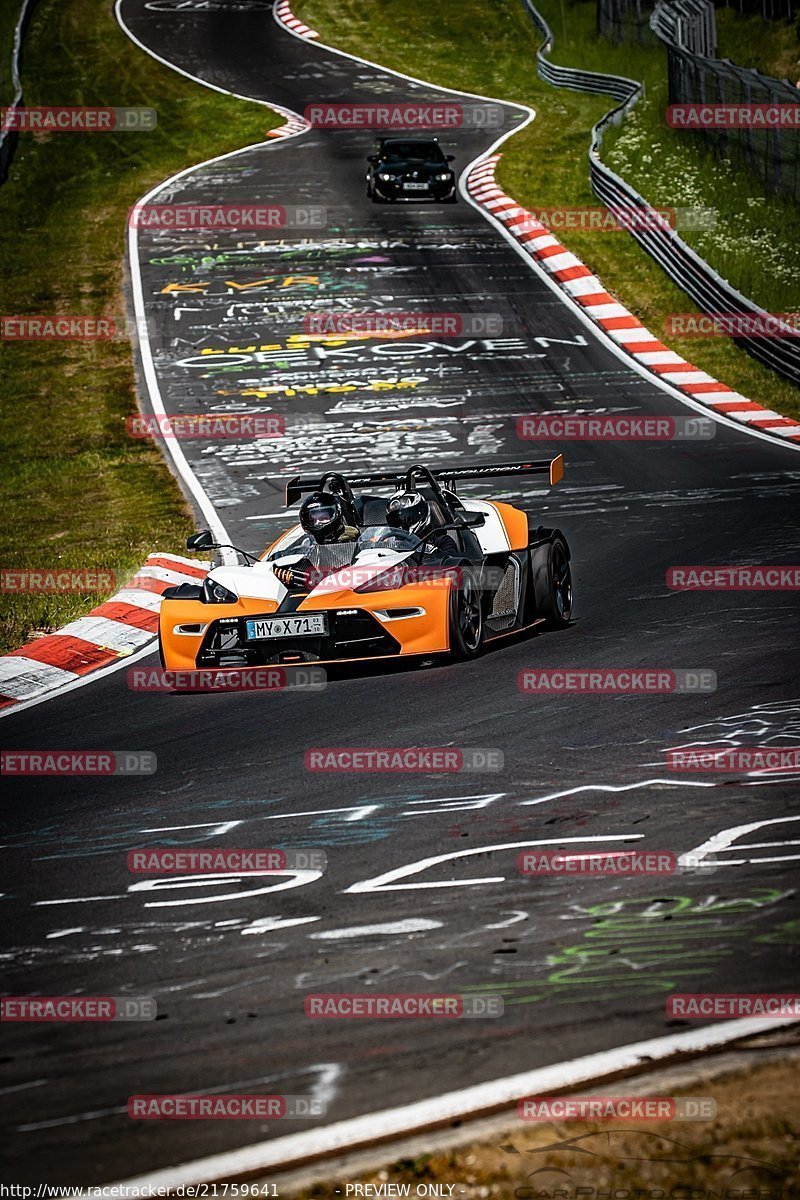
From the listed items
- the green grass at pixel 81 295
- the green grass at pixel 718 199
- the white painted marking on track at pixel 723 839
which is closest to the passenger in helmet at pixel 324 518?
the green grass at pixel 81 295

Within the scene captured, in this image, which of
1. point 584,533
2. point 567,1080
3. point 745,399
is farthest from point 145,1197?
point 745,399

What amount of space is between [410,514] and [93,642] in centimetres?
287

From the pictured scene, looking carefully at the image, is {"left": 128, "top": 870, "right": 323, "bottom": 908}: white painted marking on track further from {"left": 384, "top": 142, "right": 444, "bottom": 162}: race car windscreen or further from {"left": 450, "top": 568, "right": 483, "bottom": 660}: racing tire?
{"left": 384, "top": 142, "right": 444, "bottom": 162}: race car windscreen

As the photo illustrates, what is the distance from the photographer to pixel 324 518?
11.1 metres

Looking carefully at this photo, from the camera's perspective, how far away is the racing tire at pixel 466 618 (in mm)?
10578

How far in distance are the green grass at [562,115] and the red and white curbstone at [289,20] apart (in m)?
0.39

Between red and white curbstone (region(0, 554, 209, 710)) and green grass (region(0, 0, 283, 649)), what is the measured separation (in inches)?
13.7

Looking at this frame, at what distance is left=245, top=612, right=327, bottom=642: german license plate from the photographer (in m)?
10.3

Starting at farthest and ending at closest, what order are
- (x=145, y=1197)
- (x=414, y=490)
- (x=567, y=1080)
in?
(x=414, y=490), (x=567, y=1080), (x=145, y=1197)

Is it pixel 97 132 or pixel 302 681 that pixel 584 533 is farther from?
pixel 97 132

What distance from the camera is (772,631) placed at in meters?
11.2

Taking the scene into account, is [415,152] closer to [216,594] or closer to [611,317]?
[611,317]

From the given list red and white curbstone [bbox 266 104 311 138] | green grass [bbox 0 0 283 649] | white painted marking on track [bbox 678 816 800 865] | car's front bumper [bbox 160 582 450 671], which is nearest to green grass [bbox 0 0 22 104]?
green grass [bbox 0 0 283 649]

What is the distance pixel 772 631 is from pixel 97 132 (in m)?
32.1
